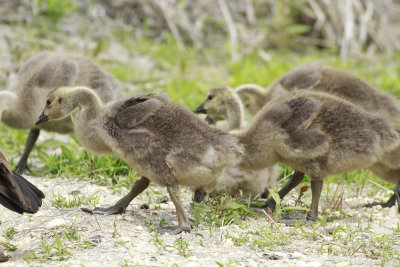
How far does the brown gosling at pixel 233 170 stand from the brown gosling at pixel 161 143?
45cm

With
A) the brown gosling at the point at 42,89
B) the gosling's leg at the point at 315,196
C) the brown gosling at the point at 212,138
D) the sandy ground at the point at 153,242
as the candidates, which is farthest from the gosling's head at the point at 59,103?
the gosling's leg at the point at 315,196

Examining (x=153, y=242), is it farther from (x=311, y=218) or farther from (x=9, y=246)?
(x=311, y=218)

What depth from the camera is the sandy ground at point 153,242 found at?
364 cm

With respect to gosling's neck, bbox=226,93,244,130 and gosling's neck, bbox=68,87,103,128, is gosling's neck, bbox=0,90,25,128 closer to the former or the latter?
gosling's neck, bbox=68,87,103,128

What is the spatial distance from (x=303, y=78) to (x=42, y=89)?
9.70 ft

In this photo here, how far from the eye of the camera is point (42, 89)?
6250mm

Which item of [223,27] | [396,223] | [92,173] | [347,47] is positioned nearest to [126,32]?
[223,27]

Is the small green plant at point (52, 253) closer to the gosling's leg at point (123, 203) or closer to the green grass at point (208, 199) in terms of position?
the green grass at point (208, 199)

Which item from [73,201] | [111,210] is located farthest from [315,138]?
[73,201]

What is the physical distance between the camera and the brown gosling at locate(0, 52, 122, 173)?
20.3ft

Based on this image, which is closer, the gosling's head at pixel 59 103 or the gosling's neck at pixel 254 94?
the gosling's head at pixel 59 103

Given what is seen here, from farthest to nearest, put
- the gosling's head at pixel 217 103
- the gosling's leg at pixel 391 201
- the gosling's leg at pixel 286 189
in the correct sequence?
the gosling's head at pixel 217 103 < the gosling's leg at pixel 391 201 < the gosling's leg at pixel 286 189

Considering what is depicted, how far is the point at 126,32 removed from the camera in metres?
10.7

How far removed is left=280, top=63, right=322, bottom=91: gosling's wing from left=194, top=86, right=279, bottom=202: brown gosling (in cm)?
82
